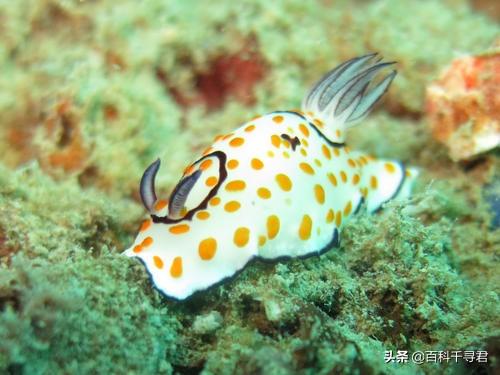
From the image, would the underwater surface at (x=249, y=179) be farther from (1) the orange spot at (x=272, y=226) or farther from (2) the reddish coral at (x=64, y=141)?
(1) the orange spot at (x=272, y=226)

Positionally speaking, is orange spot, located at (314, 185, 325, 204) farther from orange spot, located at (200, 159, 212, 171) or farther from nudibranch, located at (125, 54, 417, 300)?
orange spot, located at (200, 159, 212, 171)

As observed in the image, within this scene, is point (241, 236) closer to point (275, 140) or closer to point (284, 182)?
point (284, 182)

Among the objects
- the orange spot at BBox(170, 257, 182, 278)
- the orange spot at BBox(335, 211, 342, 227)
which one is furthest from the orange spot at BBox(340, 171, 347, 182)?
the orange spot at BBox(170, 257, 182, 278)

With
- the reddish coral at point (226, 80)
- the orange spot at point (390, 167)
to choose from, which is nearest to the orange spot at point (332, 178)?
the orange spot at point (390, 167)

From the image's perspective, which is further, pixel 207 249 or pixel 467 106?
pixel 467 106

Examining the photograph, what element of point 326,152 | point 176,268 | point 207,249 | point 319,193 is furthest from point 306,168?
point 176,268

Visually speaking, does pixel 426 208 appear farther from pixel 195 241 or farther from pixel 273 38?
pixel 273 38
